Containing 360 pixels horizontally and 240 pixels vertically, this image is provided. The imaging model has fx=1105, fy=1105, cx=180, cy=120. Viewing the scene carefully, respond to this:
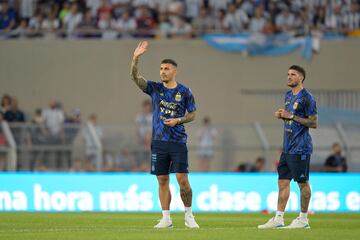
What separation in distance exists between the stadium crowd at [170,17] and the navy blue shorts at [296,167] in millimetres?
16577

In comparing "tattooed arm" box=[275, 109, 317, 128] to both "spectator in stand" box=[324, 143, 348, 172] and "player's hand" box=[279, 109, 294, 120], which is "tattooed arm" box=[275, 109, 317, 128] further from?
"spectator in stand" box=[324, 143, 348, 172]

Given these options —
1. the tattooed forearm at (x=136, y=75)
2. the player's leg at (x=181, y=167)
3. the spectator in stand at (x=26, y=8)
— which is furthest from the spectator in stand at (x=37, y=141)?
the player's leg at (x=181, y=167)

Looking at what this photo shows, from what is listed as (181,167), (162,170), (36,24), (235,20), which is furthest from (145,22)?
(181,167)

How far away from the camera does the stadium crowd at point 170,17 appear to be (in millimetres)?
32781

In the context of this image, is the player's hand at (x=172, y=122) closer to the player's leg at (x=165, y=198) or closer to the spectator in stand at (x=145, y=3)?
the player's leg at (x=165, y=198)

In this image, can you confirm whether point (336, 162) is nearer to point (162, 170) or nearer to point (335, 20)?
point (335, 20)

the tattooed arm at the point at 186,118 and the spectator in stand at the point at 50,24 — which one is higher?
the spectator in stand at the point at 50,24

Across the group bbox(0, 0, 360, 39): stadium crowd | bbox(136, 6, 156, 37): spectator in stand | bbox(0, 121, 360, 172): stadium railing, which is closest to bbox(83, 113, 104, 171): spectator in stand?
bbox(0, 121, 360, 172): stadium railing

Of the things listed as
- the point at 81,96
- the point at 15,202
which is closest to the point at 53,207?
the point at 15,202

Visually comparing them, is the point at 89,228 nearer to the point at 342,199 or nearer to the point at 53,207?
the point at 53,207

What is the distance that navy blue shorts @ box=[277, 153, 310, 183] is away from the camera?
16188 millimetres

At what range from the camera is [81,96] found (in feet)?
111

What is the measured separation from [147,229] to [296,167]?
2.36 metres

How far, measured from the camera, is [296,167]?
637 inches
